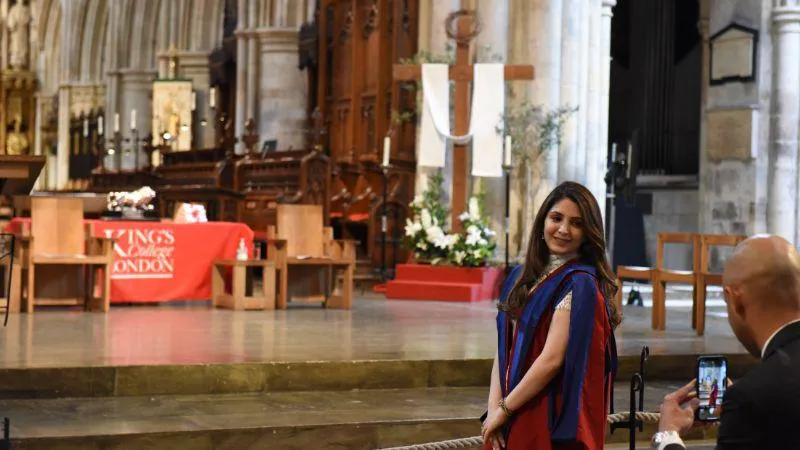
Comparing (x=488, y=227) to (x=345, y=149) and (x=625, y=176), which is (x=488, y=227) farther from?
(x=345, y=149)

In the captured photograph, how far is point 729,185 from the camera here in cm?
1623

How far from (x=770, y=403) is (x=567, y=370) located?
1.46m

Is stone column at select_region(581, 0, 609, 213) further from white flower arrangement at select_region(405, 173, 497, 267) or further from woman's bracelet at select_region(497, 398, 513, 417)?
woman's bracelet at select_region(497, 398, 513, 417)

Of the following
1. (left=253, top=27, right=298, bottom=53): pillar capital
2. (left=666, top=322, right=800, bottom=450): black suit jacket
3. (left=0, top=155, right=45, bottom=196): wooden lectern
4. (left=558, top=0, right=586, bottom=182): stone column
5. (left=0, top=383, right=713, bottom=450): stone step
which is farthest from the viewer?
(left=253, top=27, right=298, bottom=53): pillar capital

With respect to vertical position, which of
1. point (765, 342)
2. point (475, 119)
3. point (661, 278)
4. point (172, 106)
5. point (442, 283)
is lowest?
point (442, 283)

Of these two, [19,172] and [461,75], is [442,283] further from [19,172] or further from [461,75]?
[19,172]

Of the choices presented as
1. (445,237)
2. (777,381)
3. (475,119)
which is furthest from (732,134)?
(777,381)

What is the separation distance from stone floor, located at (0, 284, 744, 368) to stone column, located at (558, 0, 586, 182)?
2870 millimetres

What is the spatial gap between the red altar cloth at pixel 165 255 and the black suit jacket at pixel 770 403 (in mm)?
8387

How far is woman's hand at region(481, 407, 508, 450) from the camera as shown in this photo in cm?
380

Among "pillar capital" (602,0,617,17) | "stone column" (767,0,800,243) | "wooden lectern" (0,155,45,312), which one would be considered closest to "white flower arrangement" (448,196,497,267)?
"pillar capital" (602,0,617,17)

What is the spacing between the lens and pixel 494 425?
3.81 meters

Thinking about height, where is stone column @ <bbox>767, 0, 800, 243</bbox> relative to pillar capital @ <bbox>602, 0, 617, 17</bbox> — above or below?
below

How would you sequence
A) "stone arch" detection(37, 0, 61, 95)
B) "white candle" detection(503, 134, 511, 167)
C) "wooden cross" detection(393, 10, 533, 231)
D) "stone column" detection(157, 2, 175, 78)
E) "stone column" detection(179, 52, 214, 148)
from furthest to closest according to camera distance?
1. "stone arch" detection(37, 0, 61, 95)
2. "stone column" detection(157, 2, 175, 78)
3. "stone column" detection(179, 52, 214, 148)
4. "wooden cross" detection(393, 10, 533, 231)
5. "white candle" detection(503, 134, 511, 167)
